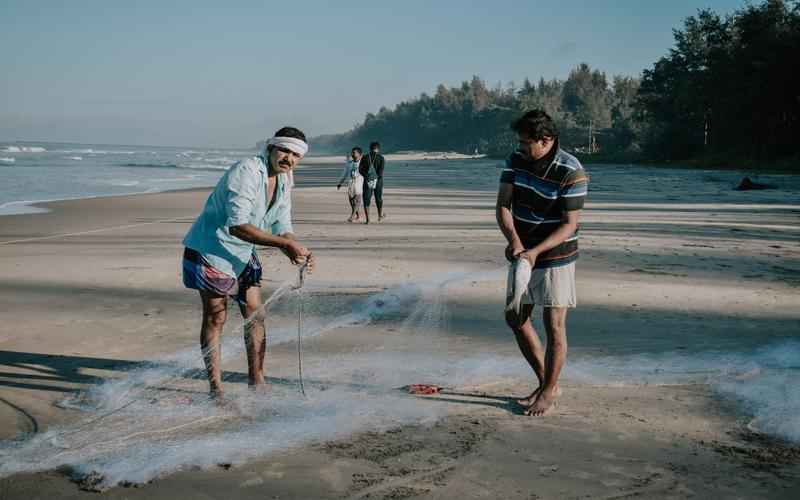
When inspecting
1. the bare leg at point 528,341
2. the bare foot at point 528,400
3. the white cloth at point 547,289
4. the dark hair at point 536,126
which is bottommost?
the bare foot at point 528,400

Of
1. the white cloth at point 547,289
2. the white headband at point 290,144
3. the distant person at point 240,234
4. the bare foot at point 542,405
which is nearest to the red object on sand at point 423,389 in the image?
the bare foot at point 542,405

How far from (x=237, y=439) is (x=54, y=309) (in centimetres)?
455

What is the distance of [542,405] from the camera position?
4.82 metres

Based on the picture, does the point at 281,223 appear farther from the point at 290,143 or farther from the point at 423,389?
the point at 423,389

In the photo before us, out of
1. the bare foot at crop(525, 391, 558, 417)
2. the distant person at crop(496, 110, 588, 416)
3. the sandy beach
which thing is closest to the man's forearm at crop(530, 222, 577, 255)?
the distant person at crop(496, 110, 588, 416)

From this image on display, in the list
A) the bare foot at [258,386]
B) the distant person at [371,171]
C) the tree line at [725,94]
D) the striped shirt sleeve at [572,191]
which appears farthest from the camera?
the tree line at [725,94]

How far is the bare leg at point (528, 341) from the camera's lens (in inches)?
192

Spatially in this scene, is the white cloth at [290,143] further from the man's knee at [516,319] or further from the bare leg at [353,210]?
the bare leg at [353,210]

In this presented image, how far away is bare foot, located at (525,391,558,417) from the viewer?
4.78m

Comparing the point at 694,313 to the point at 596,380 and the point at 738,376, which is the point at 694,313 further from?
the point at 596,380

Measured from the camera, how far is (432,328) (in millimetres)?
6973

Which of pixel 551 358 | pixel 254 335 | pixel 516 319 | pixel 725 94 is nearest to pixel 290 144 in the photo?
pixel 254 335

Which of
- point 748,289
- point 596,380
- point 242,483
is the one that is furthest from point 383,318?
point 748,289

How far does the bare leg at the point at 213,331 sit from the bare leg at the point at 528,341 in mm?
1887
